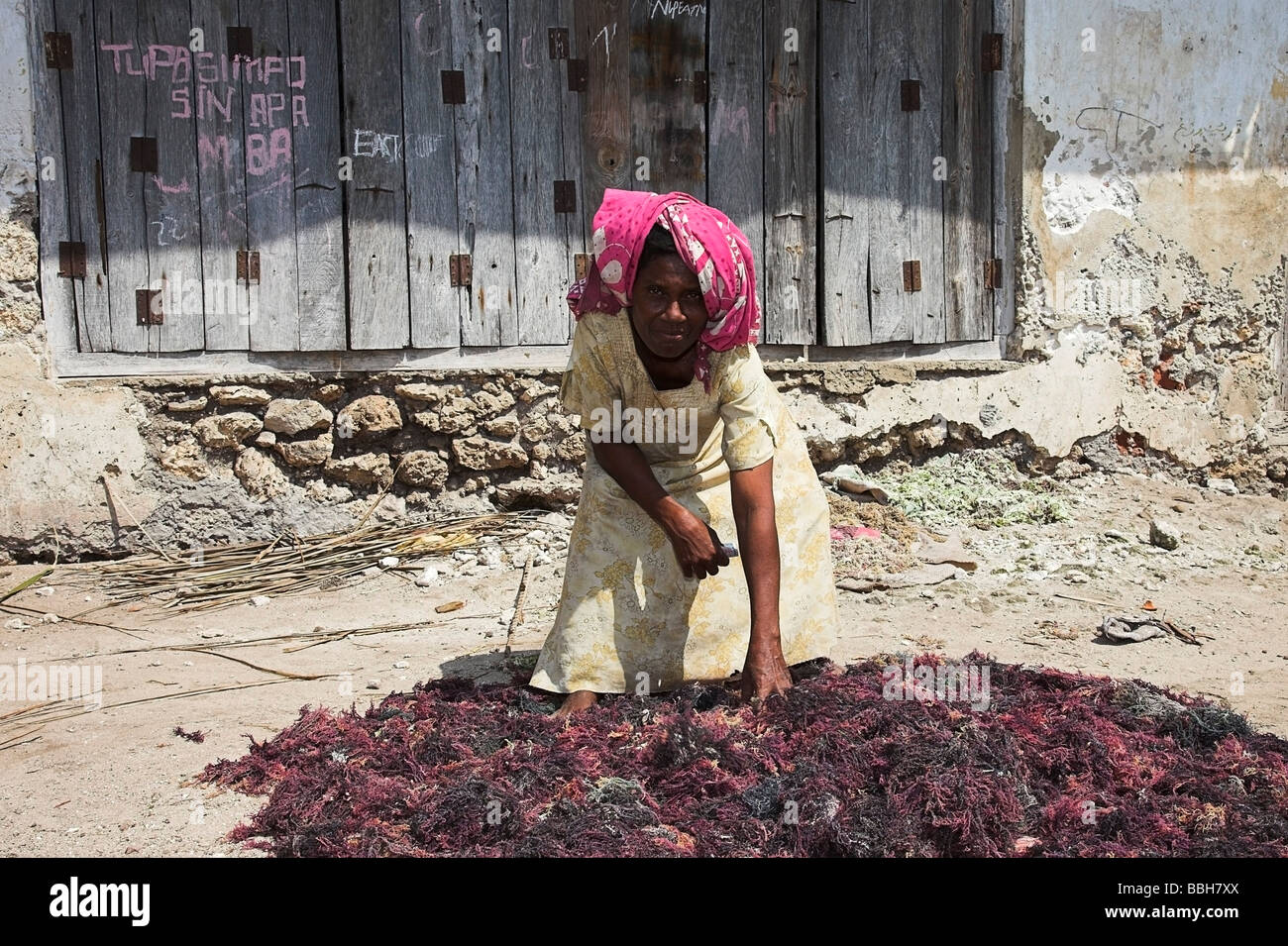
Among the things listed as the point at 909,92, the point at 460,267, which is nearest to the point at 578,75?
the point at 460,267

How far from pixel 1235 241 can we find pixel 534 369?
4.07 m

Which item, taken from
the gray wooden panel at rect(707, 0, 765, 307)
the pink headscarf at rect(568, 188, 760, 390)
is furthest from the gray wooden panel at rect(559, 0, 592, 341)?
the pink headscarf at rect(568, 188, 760, 390)

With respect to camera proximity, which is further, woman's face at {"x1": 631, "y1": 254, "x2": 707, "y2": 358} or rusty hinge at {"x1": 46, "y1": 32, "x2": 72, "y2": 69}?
rusty hinge at {"x1": 46, "y1": 32, "x2": 72, "y2": 69}

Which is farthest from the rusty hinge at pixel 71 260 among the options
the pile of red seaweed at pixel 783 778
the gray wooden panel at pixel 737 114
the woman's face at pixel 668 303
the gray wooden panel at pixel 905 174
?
the gray wooden panel at pixel 905 174

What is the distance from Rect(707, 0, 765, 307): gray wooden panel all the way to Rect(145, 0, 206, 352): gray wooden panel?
2571 millimetres

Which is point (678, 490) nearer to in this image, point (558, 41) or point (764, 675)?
point (764, 675)

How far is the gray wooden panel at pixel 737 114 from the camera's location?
559 cm

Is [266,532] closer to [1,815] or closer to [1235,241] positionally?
[1,815]

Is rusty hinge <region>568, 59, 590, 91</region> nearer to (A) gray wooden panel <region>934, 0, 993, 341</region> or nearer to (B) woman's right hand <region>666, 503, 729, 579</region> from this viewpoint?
(A) gray wooden panel <region>934, 0, 993, 341</region>

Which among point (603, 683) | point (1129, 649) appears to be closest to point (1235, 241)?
point (1129, 649)

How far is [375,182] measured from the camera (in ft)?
17.4

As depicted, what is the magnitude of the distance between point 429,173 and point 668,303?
294 centimetres

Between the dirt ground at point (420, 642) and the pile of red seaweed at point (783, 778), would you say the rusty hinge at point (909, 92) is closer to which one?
the dirt ground at point (420, 642)

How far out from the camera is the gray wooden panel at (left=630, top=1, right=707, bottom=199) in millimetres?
5488
